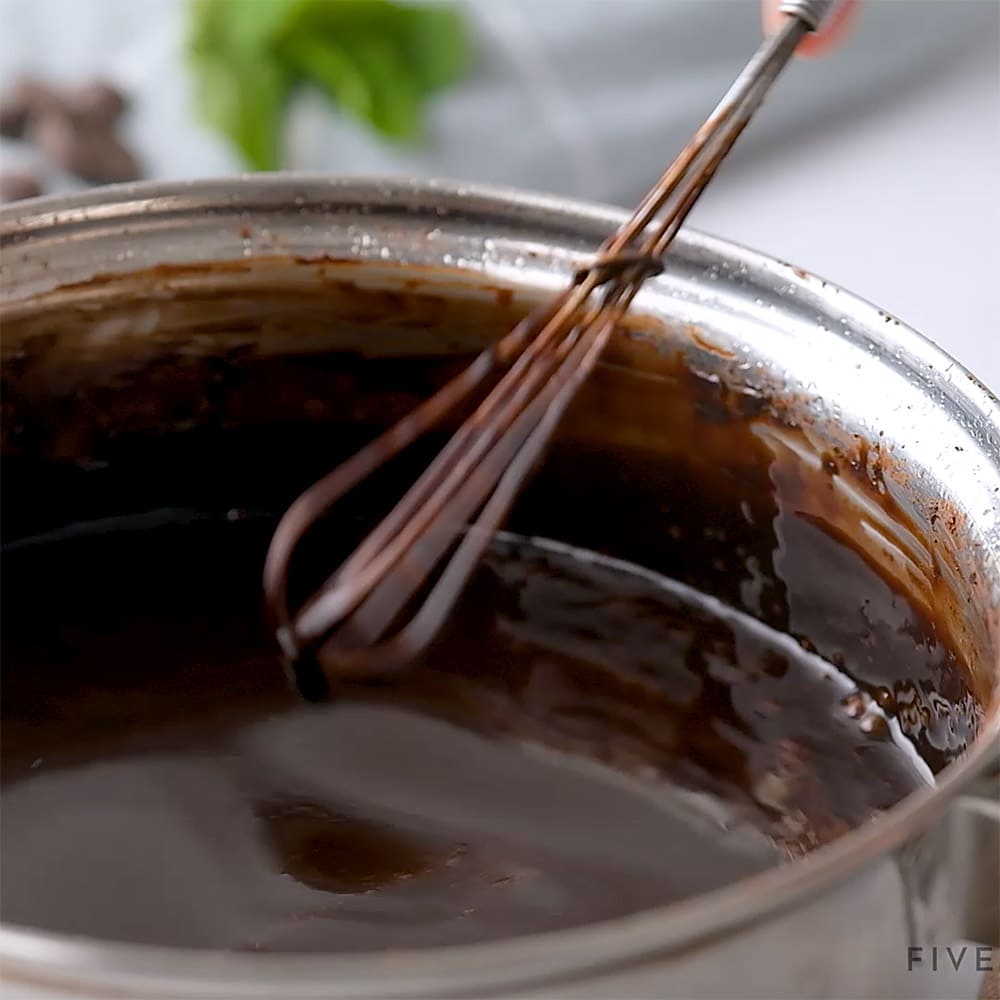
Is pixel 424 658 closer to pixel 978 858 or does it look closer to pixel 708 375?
pixel 708 375

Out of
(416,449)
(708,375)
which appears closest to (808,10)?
(708,375)

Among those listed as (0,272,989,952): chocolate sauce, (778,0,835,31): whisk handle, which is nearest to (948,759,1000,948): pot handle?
(0,272,989,952): chocolate sauce

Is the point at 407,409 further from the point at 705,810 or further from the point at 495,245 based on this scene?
the point at 705,810

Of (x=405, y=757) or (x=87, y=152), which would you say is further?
(x=87, y=152)

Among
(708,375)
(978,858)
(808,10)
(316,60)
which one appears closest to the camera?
(978,858)

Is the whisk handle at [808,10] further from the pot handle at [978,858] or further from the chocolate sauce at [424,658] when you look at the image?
the pot handle at [978,858]

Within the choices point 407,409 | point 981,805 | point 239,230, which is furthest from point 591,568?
point 981,805
